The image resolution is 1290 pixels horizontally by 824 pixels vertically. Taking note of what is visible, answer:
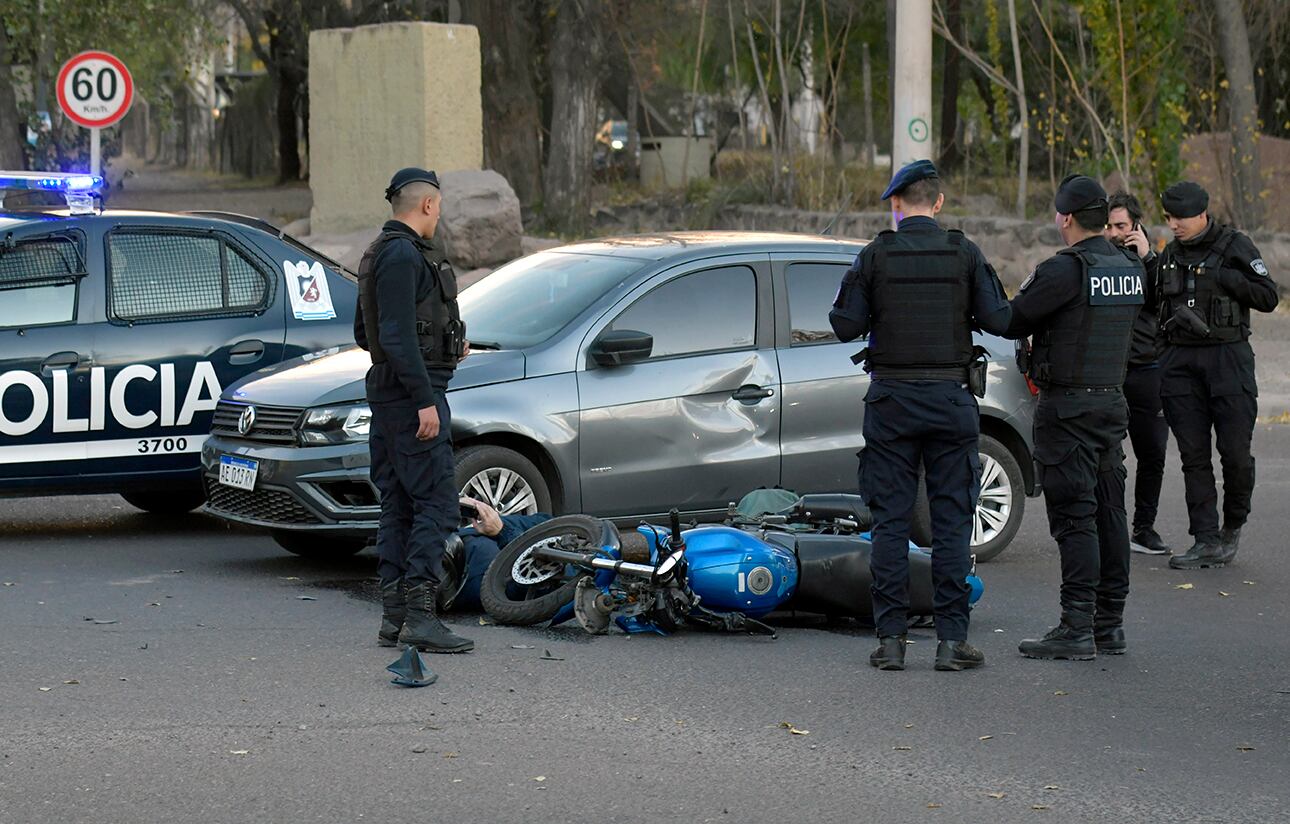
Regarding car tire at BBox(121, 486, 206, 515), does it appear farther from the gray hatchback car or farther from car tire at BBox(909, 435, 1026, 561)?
car tire at BBox(909, 435, 1026, 561)

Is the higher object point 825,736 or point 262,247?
point 262,247

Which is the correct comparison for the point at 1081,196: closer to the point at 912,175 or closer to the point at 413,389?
the point at 912,175

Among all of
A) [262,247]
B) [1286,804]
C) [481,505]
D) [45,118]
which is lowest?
[1286,804]

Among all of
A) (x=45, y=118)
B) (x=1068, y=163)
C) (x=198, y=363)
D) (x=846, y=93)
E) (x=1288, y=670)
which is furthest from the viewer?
(x=846, y=93)

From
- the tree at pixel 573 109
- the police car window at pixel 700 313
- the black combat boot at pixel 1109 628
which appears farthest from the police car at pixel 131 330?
the tree at pixel 573 109

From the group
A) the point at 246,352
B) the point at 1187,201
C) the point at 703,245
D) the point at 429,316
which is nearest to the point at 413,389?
the point at 429,316

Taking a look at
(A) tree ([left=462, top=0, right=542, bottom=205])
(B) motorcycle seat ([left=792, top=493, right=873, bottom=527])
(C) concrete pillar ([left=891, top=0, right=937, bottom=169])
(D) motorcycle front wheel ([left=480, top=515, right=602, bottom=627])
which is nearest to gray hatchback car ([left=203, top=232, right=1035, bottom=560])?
(D) motorcycle front wheel ([left=480, top=515, right=602, bottom=627])

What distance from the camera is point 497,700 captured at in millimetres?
6309

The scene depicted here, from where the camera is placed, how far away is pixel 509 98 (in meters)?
26.0

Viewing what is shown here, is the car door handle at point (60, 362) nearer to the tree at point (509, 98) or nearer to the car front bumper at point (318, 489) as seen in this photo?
the car front bumper at point (318, 489)

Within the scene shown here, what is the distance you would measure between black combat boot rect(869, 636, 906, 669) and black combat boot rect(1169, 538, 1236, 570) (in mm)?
2987

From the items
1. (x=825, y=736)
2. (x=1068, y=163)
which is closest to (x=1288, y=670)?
(x=825, y=736)

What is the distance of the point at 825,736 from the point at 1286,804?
1417 millimetres

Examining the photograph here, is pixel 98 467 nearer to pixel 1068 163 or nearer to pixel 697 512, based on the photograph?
pixel 697 512
